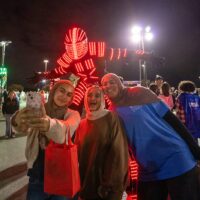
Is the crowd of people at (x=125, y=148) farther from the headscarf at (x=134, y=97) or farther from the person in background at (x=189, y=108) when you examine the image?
the person in background at (x=189, y=108)

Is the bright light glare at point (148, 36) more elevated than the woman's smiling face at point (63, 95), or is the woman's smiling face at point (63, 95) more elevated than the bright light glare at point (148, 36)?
the bright light glare at point (148, 36)

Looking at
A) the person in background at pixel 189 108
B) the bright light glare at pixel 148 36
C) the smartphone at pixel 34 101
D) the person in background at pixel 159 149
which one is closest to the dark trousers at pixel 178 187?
the person in background at pixel 159 149

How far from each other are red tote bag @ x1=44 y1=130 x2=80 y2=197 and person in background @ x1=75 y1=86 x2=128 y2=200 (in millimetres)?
531

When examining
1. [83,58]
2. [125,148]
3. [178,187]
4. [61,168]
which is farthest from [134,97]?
[83,58]

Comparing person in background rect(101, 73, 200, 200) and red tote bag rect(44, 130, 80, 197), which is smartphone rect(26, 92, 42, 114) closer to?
red tote bag rect(44, 130, 80, 197)

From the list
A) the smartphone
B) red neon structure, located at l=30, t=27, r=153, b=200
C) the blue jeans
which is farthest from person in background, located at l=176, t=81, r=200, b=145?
the smartphone

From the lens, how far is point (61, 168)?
2.43 m

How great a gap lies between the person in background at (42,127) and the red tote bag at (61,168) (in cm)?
9

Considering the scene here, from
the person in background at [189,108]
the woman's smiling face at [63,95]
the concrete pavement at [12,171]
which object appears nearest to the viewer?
the woman's smiling face at [63,95]

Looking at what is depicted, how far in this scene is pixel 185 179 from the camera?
2.83m

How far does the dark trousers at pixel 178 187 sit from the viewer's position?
2811 mm

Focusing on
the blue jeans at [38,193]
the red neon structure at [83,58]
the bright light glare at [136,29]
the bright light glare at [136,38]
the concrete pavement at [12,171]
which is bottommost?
the concrete pavement at [12,171]

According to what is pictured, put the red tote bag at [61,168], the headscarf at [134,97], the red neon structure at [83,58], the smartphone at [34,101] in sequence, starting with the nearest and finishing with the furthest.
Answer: the smartphone at [34,101] < the red tote bag at [61,168] < the headscarf at [134,97] < the red neon structure at [83,58]

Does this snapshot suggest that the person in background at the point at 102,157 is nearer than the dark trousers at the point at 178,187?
No
